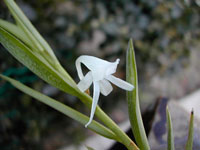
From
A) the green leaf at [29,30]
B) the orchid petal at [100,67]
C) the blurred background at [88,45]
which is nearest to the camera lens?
the orchid petal at [100,67]

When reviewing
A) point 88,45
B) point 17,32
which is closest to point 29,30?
point 17,32

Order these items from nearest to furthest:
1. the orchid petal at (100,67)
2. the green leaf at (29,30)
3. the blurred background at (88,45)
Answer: the orchid petal at (100,67), the green leaf at (29,30), the blurred background at (88,45)

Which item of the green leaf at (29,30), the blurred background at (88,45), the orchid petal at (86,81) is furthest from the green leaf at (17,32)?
the blurred background at (88,45)

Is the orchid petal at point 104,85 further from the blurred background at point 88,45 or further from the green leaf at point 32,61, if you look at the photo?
the blurred background at point 88,45

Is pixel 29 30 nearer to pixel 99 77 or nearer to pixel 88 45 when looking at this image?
pixel 99 77

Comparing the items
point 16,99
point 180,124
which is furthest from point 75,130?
point 180,124

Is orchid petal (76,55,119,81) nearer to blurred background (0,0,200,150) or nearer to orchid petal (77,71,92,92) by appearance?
orchid petal (77,71,92,92)
